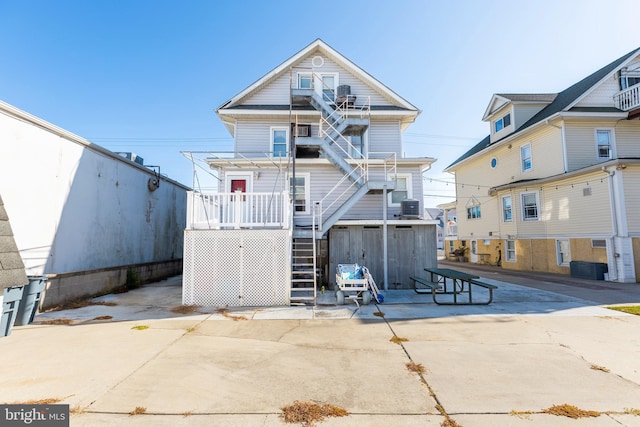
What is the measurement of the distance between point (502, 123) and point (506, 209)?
20.4ft

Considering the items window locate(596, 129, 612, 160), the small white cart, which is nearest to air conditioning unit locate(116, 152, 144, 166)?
the small white cart

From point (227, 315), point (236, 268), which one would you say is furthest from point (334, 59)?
point (227, 315)

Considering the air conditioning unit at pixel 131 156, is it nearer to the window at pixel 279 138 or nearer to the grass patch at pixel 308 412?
the window at pixel 279 138

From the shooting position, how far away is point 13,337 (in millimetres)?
5680

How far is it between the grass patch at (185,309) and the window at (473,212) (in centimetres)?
2169

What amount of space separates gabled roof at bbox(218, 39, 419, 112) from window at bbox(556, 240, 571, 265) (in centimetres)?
1092

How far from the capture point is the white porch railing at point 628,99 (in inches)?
595

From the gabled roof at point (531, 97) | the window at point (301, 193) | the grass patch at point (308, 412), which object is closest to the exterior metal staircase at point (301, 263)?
the window at point (301, 193)

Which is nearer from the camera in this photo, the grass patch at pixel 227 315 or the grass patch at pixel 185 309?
the grass patch at pixel 227 315

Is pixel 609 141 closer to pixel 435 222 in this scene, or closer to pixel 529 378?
pixel 435 222

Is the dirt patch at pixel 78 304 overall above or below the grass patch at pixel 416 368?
below

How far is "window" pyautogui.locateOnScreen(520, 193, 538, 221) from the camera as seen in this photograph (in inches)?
678

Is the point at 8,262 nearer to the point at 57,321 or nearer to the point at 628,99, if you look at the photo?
the point at 57,321

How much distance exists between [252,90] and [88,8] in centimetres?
699
